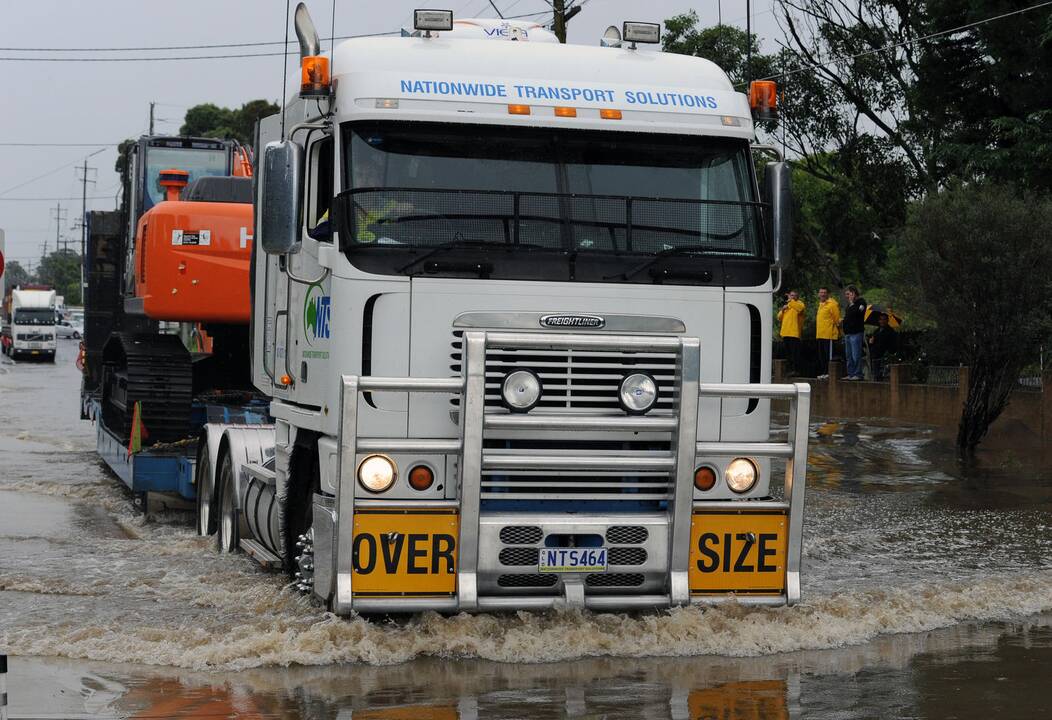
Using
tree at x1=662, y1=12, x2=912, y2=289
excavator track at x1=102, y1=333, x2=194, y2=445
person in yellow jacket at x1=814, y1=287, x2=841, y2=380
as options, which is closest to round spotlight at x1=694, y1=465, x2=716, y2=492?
excavator track at x1=102, y1=333, x2=194, y2=445

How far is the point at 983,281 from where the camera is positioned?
19719mm

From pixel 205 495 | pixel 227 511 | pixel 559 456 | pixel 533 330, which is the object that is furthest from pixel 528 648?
pixel 205 495

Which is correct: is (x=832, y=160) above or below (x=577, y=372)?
above

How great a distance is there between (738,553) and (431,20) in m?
3.53

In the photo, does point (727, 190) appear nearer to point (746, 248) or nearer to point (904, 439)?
point (746, 248)

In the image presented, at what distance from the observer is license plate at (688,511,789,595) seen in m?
8.14

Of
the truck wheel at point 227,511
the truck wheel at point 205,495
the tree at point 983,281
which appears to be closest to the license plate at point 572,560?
the truck wheel at point 227,511

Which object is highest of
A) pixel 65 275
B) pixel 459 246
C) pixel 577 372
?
pixel 65 275

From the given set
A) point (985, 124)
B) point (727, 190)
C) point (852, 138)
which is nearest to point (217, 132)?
point (852, 138)

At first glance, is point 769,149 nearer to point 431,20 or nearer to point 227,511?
point 431,20

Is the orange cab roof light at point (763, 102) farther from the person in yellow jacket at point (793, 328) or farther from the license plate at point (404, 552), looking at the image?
the person in yellow jacket at point (793, 328)

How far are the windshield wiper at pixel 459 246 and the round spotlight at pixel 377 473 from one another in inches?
40.2

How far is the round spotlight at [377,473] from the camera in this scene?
25.8 ft

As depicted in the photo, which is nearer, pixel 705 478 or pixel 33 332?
pixel 705 478
